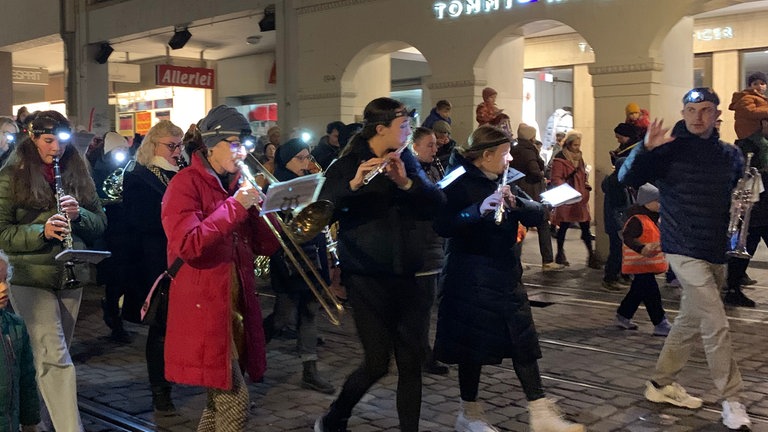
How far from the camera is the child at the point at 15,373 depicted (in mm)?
4090

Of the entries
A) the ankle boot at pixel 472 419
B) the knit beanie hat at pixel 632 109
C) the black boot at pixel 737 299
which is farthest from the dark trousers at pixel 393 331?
the knit beanie hat at pixel 632 109

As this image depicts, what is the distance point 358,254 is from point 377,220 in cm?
20

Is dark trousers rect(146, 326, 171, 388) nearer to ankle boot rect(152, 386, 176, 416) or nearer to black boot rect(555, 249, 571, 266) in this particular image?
ankle boot rect(152, 386, 176, 416)

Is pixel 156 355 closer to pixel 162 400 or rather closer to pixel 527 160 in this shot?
pixel 162 400

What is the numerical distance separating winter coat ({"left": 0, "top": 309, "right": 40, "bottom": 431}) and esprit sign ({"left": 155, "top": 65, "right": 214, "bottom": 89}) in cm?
1808

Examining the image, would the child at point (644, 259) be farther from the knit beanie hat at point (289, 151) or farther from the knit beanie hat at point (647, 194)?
the knit beanie hat at point (289, 151)

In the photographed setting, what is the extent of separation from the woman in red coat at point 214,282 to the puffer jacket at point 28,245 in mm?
1038

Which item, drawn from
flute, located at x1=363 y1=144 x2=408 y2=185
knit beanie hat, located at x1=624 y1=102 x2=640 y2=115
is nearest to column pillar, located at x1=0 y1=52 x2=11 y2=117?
knit beanie hat, located at x1=624 y1=102 x2=640 y2=115

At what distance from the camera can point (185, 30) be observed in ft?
68.4

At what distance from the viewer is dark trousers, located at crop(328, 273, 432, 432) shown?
4.77 metres

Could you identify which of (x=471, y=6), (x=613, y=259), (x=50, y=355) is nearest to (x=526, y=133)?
(x=613, y=259)

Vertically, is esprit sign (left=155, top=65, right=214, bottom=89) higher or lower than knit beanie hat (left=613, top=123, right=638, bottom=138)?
higher

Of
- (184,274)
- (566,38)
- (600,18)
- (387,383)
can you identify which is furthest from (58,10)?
(184,274)

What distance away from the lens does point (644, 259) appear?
801cm
